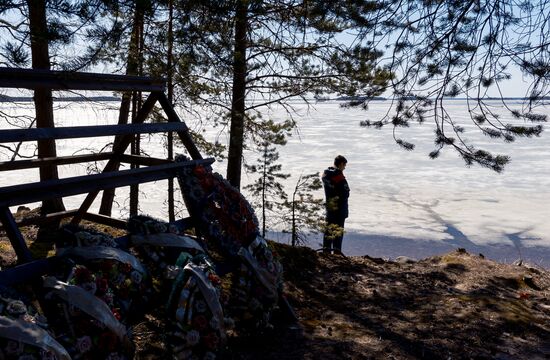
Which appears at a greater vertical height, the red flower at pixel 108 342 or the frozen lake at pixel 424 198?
the red flower at pixel 108 342

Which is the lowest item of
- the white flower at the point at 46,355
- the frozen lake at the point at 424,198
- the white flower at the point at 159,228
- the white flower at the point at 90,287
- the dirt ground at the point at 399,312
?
the frozen lake at the point at 424,198

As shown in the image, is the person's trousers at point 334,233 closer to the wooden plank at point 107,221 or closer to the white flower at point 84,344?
the wooden plank at point 107,221

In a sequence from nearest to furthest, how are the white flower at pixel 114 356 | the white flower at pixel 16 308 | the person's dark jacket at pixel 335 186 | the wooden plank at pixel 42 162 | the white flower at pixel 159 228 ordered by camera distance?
the white flower at pixel 16 308
the white flower at pixel 114 356
the white flower at pixel 159 228
the wooden plank at pixel 42 162
the person's dark jacket at pixel 335 186

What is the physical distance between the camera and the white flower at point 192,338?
127 inches

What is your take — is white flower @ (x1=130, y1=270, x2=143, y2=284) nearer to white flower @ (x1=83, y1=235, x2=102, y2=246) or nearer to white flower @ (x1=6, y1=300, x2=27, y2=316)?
white flower @ (x1=83, y1=235, x2=102, y2=246)

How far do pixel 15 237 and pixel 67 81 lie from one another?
1.32 meters

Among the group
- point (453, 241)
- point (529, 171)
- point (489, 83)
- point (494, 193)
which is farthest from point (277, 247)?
point (529, 171)

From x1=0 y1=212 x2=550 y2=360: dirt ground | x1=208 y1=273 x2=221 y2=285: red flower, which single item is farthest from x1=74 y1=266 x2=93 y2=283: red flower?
x1=0 y1=212 x2=550 y2=360: dirt ground

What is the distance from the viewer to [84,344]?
2.76 m

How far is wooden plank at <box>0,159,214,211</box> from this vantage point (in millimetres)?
3023

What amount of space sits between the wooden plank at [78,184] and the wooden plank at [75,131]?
285mm

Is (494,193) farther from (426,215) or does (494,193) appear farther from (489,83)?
(489,83)

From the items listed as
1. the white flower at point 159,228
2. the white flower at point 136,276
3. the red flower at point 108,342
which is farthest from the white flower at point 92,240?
the red flower at point 108,342

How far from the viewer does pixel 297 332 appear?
440 centimetres
